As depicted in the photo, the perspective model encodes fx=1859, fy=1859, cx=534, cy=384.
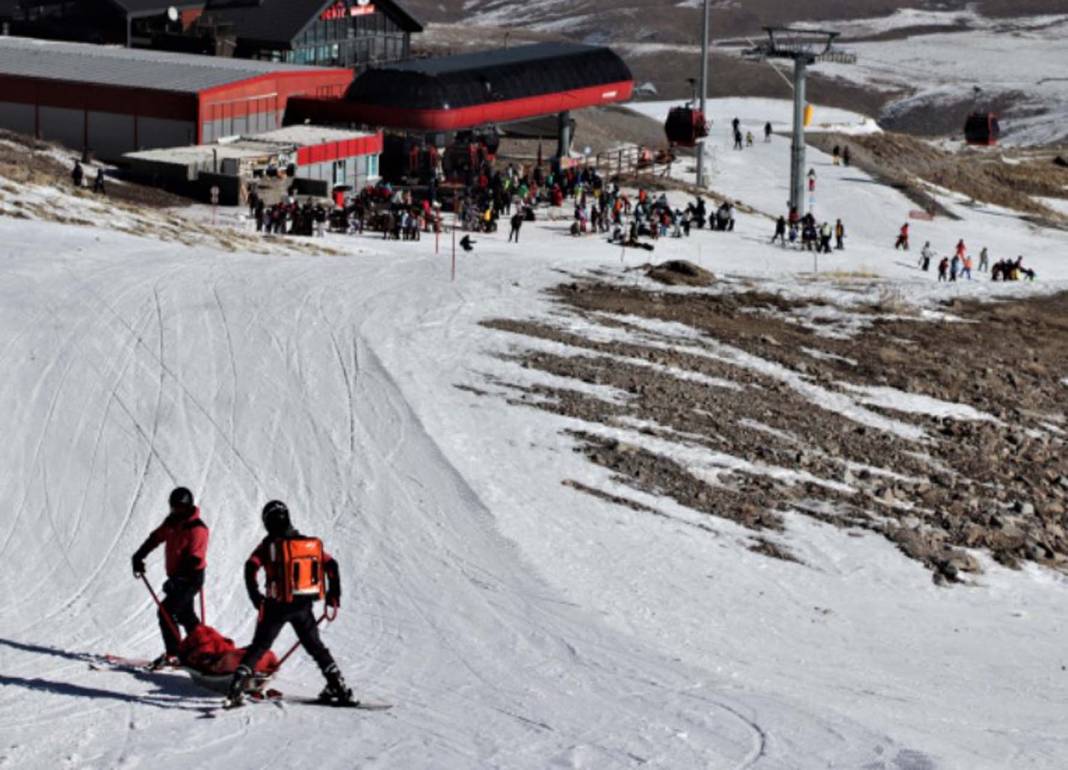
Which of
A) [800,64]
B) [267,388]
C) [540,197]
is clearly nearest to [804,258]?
[540,197]

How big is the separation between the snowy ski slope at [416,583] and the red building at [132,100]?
26247 millimetres

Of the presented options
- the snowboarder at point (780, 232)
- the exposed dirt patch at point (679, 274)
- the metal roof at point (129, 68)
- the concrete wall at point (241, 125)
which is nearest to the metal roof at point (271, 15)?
the metal roof at point (129, 68)

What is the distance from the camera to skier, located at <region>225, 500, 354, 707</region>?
12.0 m

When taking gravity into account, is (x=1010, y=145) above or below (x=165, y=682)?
above

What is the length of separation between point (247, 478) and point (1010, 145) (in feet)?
269

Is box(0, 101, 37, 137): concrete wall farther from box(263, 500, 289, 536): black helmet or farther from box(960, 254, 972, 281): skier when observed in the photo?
box(263, 500, 289, 536): black helmet

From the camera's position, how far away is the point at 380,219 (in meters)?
44.3

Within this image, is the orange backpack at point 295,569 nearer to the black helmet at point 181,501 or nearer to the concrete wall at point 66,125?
the black helmet at point 181,501

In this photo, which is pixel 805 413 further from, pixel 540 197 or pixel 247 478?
pixel 540 197

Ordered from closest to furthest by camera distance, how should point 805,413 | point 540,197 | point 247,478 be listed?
point 247,478
point 805,413
point 540,197

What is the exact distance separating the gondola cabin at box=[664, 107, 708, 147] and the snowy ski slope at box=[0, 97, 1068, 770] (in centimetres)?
2944

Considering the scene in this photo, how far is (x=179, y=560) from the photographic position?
42.8ft

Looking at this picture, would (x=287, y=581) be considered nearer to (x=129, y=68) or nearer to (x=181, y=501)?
(x=181, y=501)

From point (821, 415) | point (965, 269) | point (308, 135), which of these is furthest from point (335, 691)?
point (308, 135)
